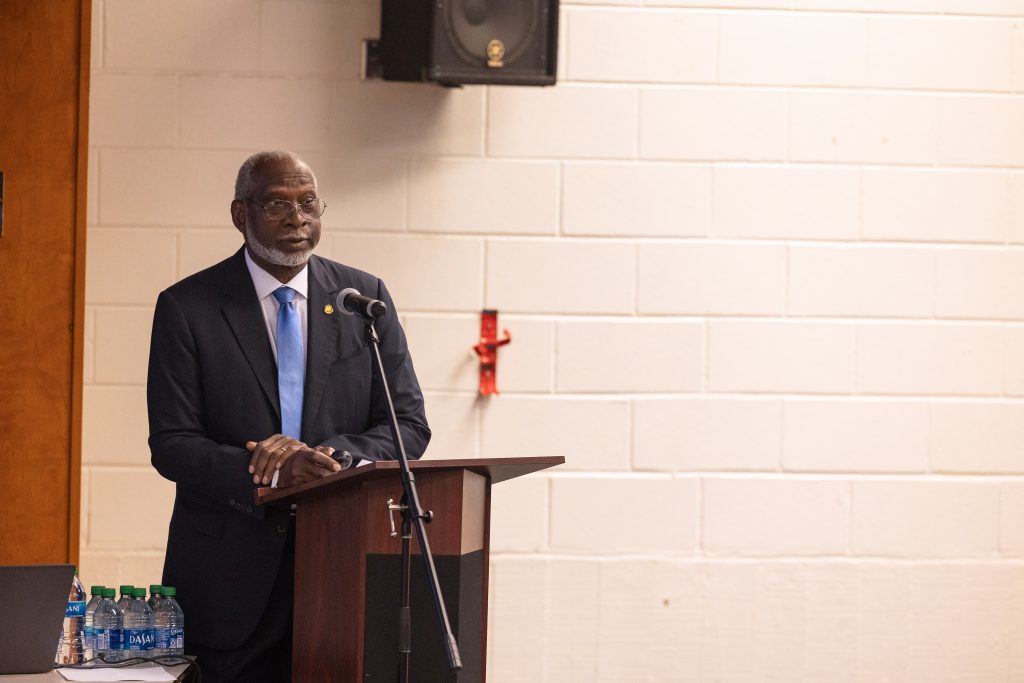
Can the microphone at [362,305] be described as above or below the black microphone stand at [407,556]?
above

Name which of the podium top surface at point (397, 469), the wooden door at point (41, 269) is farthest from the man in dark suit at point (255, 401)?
the wooden door at point (41, 269)

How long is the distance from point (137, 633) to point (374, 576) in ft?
1.85

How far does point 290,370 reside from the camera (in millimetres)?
2490

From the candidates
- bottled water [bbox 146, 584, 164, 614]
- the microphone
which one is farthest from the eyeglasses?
bottled water [bbox 146, 584, 164, 614]

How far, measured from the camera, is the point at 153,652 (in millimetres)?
2334

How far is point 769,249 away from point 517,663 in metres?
1.45

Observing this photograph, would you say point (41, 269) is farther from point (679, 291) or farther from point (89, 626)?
point (679, 291)

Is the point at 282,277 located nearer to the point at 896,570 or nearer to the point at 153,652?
the point at 153,652

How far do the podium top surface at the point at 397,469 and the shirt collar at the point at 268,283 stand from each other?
49 centimetres

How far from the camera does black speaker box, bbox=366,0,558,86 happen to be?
335 cm

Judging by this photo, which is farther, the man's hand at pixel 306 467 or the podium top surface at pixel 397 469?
the man's hand at pixel 306 467

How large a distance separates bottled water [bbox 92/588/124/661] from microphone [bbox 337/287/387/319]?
752 mm

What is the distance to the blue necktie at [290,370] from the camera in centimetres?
248

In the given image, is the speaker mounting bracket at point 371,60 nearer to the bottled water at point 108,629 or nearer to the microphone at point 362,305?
the microphone at point 362,305
